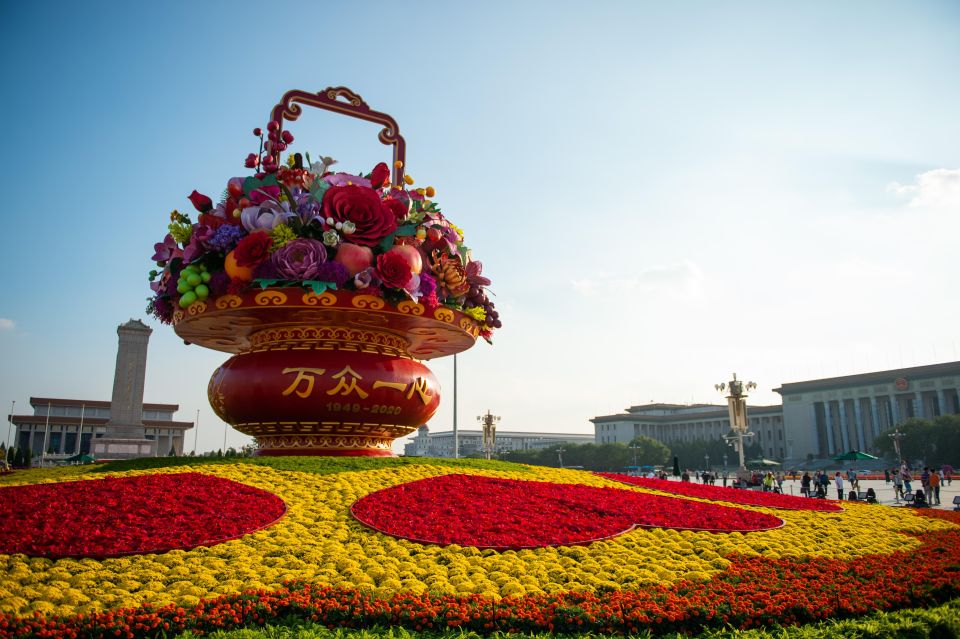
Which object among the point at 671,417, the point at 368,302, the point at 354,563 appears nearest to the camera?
the point at 354,563

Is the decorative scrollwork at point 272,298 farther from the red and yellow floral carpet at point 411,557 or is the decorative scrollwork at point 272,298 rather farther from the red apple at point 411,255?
the red and yellow floral carpet at point 411,557

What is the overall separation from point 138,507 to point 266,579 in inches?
82.9

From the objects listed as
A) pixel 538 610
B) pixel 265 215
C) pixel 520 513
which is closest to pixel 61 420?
pixel 265 215

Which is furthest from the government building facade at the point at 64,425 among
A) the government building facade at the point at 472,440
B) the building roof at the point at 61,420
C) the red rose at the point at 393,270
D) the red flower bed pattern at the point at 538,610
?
the red flower bed pattern at the point at 538,610

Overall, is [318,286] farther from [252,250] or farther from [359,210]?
[359,210]

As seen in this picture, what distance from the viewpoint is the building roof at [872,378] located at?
7200 centimetres

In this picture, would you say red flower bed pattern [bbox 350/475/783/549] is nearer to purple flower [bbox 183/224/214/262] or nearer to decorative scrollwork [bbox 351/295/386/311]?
decorative scrollwork [bbox 351/295/386/311]

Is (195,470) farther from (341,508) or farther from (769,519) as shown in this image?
(769,519)

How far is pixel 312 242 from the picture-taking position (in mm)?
8828

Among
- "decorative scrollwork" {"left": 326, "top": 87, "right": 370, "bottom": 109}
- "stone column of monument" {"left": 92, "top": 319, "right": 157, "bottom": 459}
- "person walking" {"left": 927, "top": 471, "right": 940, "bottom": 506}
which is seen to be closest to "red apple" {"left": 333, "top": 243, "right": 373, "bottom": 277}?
Answer: "decorative scrollwork" {"left": 326, "top": 87, "right": 370, "bottom": 109}

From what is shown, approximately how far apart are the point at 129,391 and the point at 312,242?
156 ft

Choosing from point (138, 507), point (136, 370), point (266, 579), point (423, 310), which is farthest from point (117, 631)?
point (136, 370)

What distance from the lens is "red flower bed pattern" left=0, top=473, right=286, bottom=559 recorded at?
16.5 ft

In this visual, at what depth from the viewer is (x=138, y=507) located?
5.98 metres
